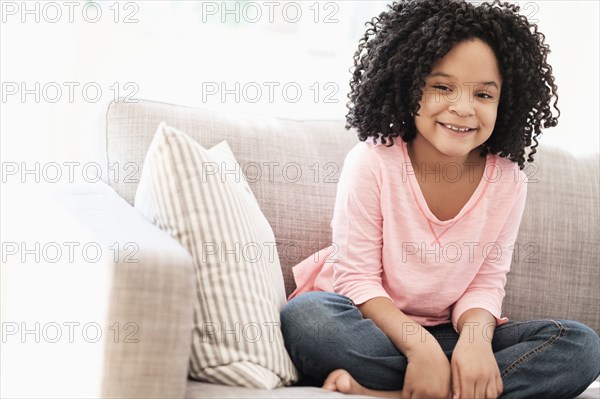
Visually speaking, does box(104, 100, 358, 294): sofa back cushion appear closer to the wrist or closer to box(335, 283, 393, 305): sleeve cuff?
box(335, 283, 393, 305): sleeve cuff

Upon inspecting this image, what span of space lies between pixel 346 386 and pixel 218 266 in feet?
0.92

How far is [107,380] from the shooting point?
105 cm

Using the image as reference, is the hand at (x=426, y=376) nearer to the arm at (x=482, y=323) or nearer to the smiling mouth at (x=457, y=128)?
the arm at (x=482, y=323)

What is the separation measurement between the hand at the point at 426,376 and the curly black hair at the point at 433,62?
431 mm

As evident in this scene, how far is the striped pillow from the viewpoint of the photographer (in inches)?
47.7

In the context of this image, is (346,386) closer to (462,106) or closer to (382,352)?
(382,352)

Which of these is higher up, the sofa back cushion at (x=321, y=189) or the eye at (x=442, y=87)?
the eye at (x=442, y=87)

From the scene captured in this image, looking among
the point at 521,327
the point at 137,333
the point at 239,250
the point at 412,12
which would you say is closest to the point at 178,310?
the point at 137,333

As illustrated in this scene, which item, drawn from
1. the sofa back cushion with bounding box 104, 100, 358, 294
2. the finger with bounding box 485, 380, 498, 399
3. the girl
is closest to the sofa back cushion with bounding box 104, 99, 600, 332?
the sofa back cushion with bounding box 104, 100, 358, 294

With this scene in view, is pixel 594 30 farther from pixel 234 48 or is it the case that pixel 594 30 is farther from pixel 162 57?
pixel 162 57

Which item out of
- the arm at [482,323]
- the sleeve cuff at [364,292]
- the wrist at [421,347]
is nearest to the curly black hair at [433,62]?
the arm at [482,323]

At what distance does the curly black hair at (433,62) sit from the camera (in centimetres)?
153

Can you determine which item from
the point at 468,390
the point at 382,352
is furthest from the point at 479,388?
the point at 382,352

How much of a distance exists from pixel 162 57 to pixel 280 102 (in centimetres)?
38
